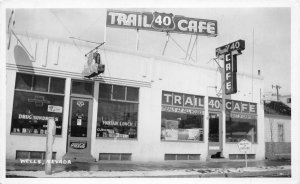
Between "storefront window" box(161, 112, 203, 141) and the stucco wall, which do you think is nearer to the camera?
the stucco wall

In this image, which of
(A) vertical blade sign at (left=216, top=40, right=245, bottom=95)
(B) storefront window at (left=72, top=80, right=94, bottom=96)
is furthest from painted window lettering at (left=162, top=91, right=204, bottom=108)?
(B) storefront window at (left=72, top=80, right=94, bottom=96)

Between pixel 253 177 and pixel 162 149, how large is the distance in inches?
130

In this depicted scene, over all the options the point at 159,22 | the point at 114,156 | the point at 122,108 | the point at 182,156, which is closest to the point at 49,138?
the point at 114,156

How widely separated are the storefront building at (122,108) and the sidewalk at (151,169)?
575 mm

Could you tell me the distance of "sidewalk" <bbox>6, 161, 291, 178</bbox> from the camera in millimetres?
9297

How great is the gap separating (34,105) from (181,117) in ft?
17.1

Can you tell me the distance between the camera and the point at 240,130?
13414 millimetres

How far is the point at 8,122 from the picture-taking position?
394 inches

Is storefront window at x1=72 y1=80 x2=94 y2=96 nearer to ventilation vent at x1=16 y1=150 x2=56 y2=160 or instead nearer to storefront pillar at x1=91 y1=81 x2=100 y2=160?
storefront pillar at x1=91 y1=81 x2=100 y2=160

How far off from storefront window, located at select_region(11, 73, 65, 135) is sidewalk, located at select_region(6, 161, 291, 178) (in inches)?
45.9

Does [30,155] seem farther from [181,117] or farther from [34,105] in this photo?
[181,117]

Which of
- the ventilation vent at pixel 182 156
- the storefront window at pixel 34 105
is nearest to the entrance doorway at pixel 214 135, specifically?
the ventilation vent at pixel 182 156

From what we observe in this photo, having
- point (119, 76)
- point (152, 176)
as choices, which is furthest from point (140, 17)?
point (152, 176)
